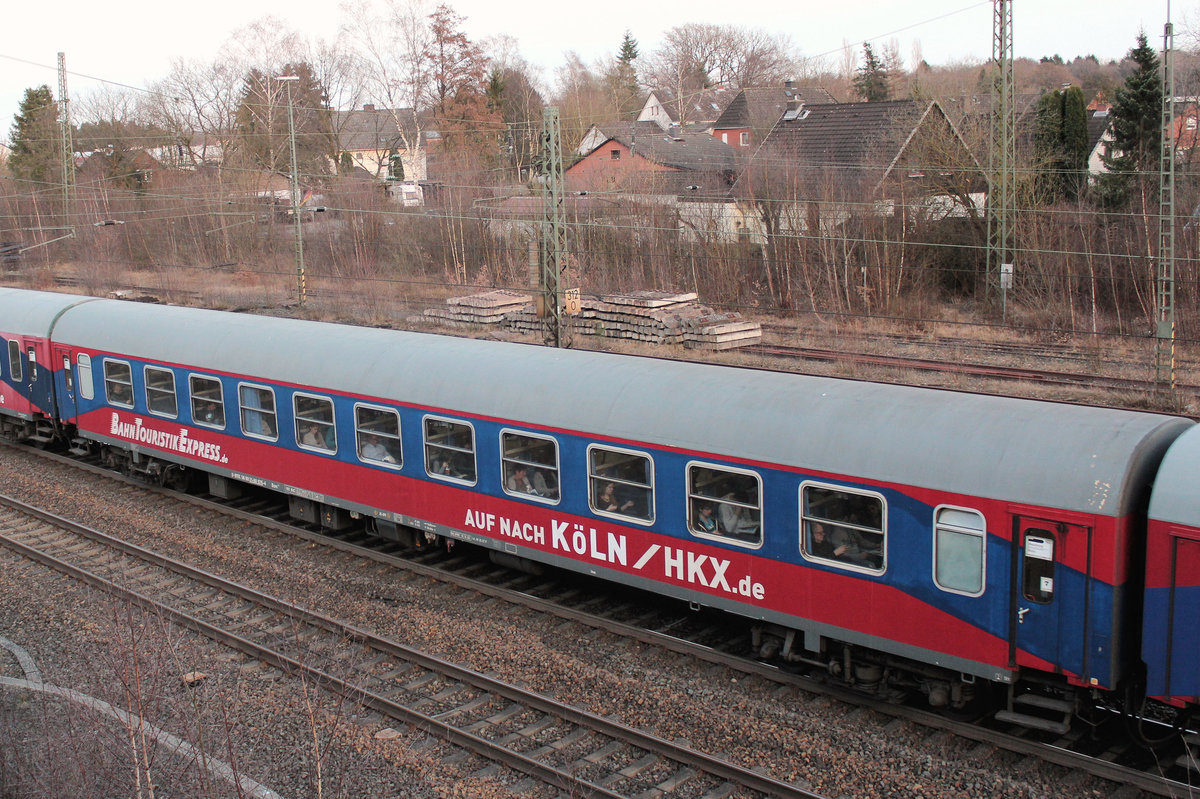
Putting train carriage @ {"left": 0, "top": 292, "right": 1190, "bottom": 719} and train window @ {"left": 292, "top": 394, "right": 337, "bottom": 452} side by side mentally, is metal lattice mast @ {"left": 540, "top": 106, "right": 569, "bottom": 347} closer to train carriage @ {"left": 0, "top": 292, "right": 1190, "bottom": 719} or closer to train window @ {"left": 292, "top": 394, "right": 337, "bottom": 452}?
train carriage @ {"left": 0, "top": 292, "right": 1190, "bottom": 719}

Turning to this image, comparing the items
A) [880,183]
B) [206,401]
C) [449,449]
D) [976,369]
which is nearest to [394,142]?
[880,183]

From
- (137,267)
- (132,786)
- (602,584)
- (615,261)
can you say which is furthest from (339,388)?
(137,267)

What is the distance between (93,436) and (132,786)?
11.9 m

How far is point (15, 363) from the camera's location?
64.5ft

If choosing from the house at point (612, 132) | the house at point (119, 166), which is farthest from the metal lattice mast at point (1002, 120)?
the house at point (119, 166)

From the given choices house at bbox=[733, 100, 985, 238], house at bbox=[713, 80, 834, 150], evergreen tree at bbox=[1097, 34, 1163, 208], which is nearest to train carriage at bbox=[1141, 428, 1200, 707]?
house at bbox=[733, 100, 985, 238]

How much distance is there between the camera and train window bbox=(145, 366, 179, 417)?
16108mm

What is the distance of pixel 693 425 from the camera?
977 centimetres

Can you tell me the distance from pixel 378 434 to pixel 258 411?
2.80 m

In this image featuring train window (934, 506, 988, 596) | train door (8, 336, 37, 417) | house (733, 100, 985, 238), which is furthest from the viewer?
house (733, 100, 985, 238)

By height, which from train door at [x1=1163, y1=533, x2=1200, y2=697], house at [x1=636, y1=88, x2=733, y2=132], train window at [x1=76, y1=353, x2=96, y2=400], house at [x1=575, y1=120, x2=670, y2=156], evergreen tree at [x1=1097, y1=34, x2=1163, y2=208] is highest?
house at [x1=636, y1=88, x2=733, y2=132]

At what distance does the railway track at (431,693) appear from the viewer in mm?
8094

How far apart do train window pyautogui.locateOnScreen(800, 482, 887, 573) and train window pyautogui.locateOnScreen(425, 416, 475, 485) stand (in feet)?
14.5

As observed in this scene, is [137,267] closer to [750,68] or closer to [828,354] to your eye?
[828,354]
